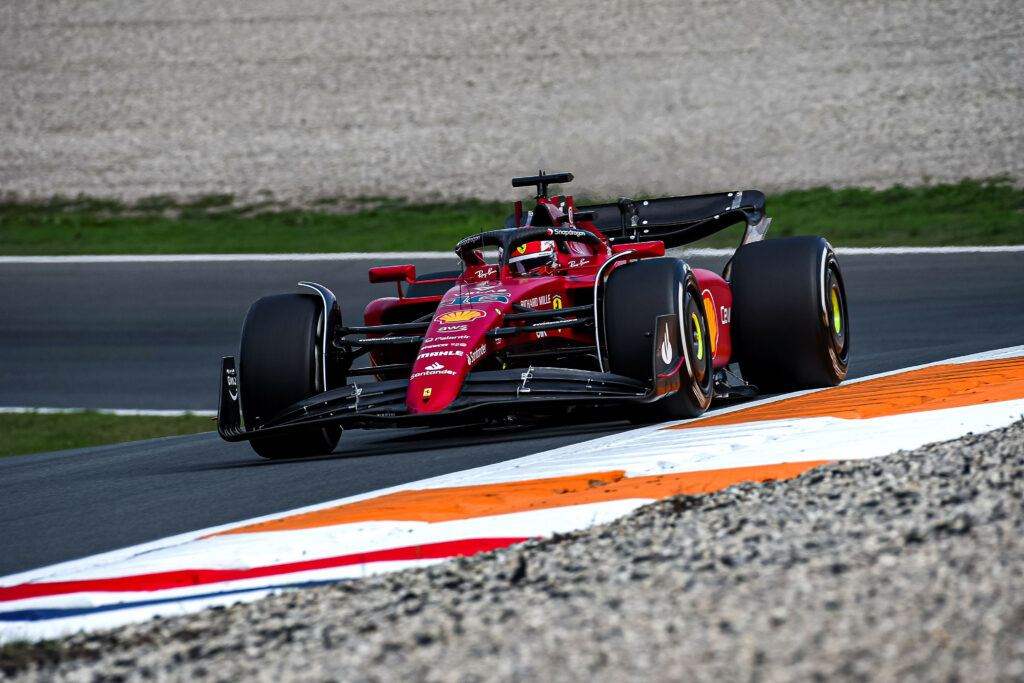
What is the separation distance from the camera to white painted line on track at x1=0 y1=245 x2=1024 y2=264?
1636cm

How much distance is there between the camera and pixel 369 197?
75.0 feet

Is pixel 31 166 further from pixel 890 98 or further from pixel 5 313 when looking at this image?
pixel 890 98

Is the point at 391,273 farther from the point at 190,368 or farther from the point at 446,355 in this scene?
the point at 190,368

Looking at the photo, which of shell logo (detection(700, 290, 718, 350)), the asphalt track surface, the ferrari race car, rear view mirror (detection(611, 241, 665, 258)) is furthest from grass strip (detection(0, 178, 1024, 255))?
shell logo (detection(700, 290, 718, 350))

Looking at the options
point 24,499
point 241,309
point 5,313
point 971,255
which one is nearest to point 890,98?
point 971,255

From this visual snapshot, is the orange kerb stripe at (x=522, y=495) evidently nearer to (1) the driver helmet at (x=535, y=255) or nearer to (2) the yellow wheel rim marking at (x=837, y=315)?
(1) the driver helmet at (x=535, y=255)

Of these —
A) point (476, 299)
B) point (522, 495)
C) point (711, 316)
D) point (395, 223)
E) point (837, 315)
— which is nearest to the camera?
point (522, 495)

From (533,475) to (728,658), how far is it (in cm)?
264

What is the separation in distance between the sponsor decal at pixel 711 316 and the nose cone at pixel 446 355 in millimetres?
1333

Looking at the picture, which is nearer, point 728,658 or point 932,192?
point 728,658

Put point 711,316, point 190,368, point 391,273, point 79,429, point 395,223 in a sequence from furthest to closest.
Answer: point 395,223 < point 190,368 < point 79,429 < point 391,273 < point 711,316

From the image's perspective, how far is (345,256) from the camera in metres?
18.3

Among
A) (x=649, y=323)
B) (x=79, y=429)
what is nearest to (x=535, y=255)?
(x=649, y=323)

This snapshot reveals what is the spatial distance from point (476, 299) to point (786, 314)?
6.52 ft
